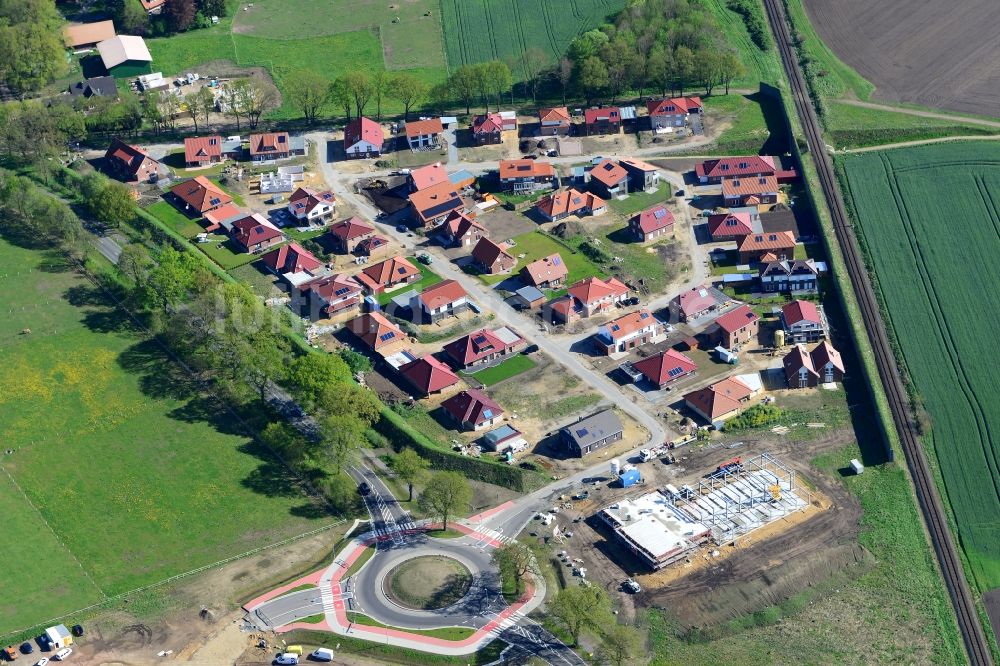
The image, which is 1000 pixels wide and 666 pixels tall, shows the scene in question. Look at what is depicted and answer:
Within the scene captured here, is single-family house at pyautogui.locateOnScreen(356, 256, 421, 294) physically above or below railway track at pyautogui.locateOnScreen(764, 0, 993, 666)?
above

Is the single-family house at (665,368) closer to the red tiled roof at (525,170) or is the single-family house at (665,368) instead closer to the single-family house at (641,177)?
the single-family house at (641,177)

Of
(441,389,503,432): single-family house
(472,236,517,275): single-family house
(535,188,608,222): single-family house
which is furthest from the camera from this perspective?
(535,188,608,222): single-family house

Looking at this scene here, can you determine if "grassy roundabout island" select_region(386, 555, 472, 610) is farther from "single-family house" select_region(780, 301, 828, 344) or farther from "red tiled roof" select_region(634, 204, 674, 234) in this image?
"red tiled roof" select_region(634, 204, 674, 234)

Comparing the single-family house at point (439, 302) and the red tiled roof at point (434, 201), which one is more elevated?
the red tiled roof at point (434, 201)

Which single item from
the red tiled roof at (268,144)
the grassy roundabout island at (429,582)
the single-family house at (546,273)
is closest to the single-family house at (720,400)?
the single-family house at (546,273)

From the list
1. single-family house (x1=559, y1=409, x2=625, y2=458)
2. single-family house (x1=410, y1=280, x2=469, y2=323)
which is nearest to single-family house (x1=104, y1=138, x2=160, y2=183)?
single-family house (x1=410, y1=280, x2=469, y2=323)

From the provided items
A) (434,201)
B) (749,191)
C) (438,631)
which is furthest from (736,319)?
(438,631)

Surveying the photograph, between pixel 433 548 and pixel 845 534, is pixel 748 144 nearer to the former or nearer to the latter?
pixel 845 534
